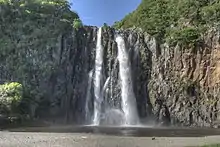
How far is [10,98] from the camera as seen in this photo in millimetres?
50656

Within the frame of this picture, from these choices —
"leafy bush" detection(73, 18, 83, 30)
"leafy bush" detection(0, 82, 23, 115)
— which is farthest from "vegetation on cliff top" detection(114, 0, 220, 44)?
"leafy bush" detection(0, 82, 23, 115)

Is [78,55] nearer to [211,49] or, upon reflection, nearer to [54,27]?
[54,27]

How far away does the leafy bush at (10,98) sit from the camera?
164 ft

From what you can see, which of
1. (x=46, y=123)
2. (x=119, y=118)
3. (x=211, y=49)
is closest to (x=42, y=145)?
(x=46, y=123)

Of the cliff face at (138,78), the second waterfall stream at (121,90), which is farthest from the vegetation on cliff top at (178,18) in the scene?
the second waterfall stream at (121,90)

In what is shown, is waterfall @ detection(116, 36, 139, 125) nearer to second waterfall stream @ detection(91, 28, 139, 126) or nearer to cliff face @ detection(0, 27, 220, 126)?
second waterfall stream @ detection(91, 28, 139, 126)

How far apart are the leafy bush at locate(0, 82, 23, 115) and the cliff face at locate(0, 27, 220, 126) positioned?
12.6 ft

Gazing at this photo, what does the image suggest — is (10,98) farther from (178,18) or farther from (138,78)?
(178,18)

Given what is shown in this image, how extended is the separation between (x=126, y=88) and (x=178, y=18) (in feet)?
52.8

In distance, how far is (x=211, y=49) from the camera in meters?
59.2

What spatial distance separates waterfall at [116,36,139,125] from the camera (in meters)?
57.7

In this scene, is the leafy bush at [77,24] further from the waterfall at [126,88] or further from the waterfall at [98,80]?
the waterfall at [126,88]

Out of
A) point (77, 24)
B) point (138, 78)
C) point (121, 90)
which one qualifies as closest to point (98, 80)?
point (121, 90)

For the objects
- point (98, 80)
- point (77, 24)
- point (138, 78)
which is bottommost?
point (98, 80)
